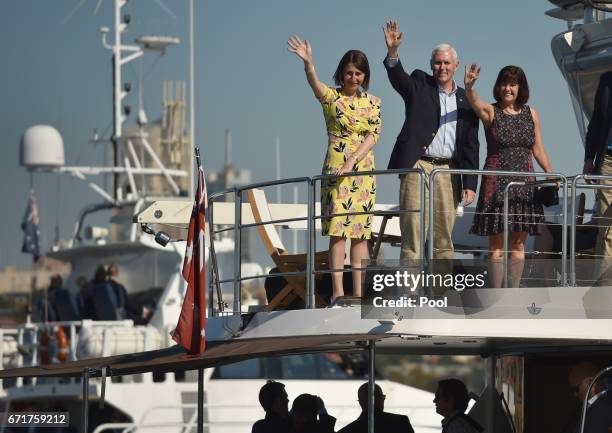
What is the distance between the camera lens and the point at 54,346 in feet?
92.8

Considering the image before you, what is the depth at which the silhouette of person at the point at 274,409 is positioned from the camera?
39.0 ft

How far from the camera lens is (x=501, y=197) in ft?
34.2

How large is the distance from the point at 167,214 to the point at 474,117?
3.25 meters

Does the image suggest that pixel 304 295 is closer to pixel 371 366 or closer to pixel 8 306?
pixel 371 366

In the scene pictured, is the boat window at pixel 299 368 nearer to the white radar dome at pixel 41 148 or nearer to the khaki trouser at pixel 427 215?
the white radar dome at pixel 41 148

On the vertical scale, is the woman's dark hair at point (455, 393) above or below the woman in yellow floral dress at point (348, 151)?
below

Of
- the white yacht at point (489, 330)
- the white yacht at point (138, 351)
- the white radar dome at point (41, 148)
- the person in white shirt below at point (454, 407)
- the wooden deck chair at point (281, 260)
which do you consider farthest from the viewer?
the white radar dome at point (41, 148)

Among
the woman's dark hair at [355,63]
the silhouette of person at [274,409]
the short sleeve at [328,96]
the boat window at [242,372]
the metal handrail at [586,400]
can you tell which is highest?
Answer: the woman's dark hair at [355,63]

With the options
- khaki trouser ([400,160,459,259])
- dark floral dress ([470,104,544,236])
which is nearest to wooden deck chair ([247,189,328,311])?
khaki trouser ([400,160,459,259])

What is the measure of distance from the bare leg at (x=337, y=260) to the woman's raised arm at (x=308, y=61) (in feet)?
3.35

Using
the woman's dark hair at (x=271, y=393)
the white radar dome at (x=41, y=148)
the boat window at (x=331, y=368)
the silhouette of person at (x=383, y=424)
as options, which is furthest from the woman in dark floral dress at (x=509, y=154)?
the white radar dome at (x=41, y=148)

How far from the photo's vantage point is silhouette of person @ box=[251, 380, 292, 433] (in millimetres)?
11898

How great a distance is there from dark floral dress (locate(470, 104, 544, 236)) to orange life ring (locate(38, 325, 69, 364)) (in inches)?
726

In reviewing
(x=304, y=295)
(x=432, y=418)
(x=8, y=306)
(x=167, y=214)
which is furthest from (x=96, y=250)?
(x=8, y=306)
